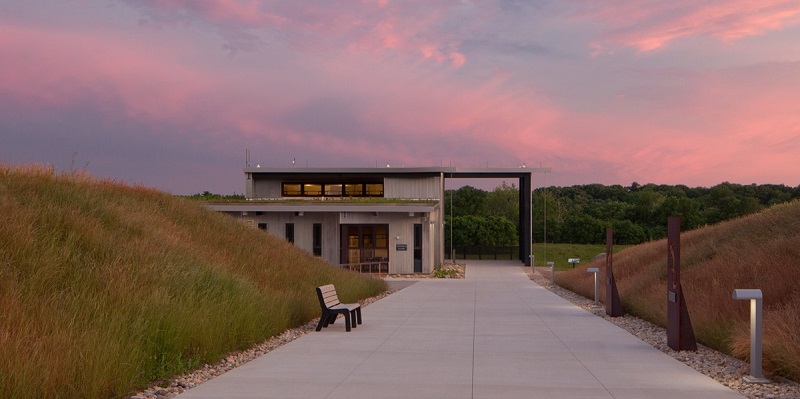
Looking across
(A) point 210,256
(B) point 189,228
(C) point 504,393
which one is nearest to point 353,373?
(C) point 504,393

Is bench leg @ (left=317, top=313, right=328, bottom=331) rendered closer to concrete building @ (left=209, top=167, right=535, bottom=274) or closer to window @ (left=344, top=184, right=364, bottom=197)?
concrete building @ (left=209, top=167, right=535, bottom=274)

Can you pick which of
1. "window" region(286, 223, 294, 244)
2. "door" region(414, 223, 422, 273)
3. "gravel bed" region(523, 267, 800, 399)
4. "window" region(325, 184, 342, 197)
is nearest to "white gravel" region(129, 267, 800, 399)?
"gravel bed" region(523, 267, 800, 399)

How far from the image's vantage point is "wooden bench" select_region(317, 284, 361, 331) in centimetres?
1411

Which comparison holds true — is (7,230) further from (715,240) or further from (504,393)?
(715,240)

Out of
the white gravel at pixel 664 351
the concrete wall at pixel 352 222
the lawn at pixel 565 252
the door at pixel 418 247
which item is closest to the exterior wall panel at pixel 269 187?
the concrete wall at pixel 352 222

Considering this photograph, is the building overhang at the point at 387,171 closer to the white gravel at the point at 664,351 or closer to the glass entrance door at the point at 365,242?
the glass entrance door at the point at 365,242

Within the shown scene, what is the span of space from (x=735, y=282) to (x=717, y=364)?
15.9 feet

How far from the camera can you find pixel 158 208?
20.9 meters

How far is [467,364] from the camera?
10.2m

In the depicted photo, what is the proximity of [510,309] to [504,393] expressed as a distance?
11410 millimetres

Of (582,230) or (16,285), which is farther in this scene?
(582,230)

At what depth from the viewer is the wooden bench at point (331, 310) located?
14109 millimetres

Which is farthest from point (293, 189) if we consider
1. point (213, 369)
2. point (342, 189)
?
point (213, 369)

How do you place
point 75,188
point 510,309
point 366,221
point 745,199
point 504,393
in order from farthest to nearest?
point 745,199
point 366,221
point 510,309
point 75,188
point 504,393
